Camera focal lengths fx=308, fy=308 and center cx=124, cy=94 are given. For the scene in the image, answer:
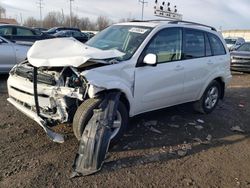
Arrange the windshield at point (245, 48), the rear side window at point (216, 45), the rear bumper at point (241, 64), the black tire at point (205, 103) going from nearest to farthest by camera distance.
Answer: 1. the black tire at point (205, 103)
2. the rear side window at point (216, 45)
3. the rear bumper at point (241, 64)
4. the windshield at point (245, 48)

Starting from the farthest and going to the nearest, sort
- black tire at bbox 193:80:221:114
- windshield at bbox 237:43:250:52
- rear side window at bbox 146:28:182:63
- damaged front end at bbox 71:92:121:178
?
windshield at bbox 237:43:250:52 < black tire at bbox 193:80:221:114 < rear side window at bbox 146:28:182:63 < damaged front end at bbox 71:92:121:178

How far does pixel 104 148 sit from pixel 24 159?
3.45 feet

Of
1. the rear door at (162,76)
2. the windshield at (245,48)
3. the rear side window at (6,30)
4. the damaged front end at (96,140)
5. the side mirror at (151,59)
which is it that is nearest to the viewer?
the damaged front end at (96,140)

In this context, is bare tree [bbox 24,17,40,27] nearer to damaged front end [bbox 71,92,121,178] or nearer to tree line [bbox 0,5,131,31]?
tree line [bbox 0,5,131,31]

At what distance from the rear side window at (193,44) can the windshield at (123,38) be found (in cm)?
98

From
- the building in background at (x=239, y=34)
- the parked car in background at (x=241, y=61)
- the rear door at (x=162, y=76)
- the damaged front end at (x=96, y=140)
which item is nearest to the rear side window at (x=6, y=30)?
the rear door at (x=162, y=76)

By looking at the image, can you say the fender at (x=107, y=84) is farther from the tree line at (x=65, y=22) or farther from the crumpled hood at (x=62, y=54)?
the tree line at (x=65, y=22)

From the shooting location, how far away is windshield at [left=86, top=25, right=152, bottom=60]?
4.90 metres

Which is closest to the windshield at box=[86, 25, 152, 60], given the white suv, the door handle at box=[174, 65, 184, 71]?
the white suv

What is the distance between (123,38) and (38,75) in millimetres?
1615

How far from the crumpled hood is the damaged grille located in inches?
11.4

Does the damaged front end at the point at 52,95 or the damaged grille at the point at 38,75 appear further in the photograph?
the damaged grille at the point at 38,75

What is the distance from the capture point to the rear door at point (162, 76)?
4816 mm

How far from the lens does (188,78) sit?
574 cm
